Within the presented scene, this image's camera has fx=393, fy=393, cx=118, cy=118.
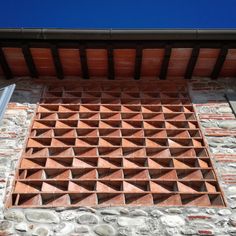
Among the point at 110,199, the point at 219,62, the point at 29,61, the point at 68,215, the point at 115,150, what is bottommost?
the point at 68,215

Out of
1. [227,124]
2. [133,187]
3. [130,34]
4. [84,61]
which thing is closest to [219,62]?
[227,124]

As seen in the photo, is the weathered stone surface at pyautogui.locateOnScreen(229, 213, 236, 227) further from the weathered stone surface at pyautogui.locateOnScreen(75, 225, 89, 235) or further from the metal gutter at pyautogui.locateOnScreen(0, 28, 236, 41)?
the metal gutter at pyautogui.locateOnScreen(0, 28, 236, 41)

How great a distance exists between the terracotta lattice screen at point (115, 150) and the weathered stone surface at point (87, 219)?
0.16m

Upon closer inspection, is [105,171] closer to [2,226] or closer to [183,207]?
[183,207]

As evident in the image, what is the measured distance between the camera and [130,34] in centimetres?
532

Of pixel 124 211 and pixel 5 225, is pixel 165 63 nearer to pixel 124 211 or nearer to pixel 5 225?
pixel 124 211

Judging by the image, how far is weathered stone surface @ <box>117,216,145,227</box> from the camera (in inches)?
151

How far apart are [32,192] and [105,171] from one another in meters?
0.85

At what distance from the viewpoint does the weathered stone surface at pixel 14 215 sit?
12.7 ft

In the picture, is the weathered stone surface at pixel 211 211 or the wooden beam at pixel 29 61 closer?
the weathered stone surface at pixel 211 211

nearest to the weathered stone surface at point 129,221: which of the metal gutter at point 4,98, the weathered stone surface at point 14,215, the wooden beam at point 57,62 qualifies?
the weathered stone surface at point 14,215

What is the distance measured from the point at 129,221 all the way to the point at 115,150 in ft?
3.63

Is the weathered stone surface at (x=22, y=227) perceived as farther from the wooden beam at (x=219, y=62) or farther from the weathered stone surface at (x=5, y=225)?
the wooden beam at (x=219, y=62)

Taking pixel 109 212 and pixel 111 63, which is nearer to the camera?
pixel 109 212
